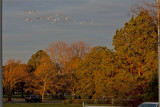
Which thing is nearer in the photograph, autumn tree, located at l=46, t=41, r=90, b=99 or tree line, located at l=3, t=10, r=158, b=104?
tree line, located at l=3, t=10, r=158, b=104

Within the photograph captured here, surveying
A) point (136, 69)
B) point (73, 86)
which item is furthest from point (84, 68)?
point (136, 69)

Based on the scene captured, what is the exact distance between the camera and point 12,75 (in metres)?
68.1

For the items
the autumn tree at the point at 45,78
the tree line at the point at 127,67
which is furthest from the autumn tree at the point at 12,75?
the tree line at the point at 127,67

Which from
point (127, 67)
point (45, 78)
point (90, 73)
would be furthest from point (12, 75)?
point (127, 67)

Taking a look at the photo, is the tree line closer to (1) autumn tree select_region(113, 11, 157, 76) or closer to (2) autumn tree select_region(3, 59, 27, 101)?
(1) autumn tree select_region(113, 11, 157, 76)

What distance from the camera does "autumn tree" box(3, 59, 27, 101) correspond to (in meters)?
67.7

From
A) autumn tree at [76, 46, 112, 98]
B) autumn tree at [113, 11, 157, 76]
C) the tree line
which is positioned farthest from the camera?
autumn tree at [76, 46, 112, 98]

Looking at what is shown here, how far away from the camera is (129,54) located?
44781mm

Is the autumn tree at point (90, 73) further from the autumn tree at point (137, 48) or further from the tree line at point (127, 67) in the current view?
the autumn tree at point (137, 48)

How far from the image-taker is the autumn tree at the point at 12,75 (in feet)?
222

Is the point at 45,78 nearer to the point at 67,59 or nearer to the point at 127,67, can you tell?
the point at 67,59

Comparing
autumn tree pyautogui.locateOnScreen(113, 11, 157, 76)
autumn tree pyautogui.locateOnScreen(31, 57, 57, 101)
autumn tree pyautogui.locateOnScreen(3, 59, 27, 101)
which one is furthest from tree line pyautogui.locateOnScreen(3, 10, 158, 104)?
autumn tree pyautogui.locateOnScreen(3, 59, 27, 101)

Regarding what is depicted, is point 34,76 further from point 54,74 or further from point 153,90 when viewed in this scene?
point 153,90

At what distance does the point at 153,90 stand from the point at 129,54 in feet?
21.3
